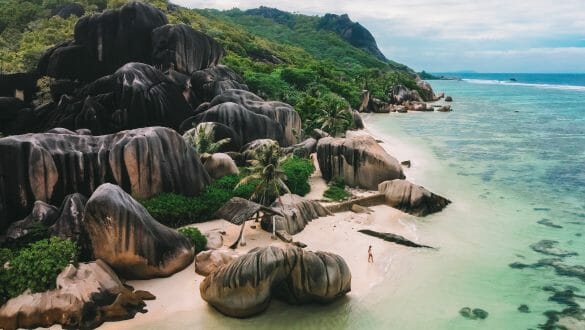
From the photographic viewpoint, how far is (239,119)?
35.7 m

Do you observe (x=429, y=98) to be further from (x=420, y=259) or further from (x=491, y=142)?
(x=420, y=259)

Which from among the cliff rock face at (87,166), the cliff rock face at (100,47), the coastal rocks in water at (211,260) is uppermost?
the cliff rock face at (100,47)

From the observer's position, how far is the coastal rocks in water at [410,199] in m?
28.0

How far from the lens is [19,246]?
747 inches

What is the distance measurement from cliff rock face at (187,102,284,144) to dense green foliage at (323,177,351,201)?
803 centimetres

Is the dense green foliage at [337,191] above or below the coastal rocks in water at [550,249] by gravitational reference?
above

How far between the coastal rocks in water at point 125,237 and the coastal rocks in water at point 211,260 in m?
1.06

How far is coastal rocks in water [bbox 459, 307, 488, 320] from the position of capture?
685 inches

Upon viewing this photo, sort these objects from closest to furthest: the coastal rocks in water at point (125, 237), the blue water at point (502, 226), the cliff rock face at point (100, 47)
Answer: the coastal rocks in water at point (125, 237) < the blue water at point (502, 226) < the cliff rock face at point (100, 47)

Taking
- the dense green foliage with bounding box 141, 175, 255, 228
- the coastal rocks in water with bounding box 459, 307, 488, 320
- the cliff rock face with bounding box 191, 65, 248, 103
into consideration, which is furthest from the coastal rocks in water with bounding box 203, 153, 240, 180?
the coastal rocks in water with bounding box 459, 307, 488, 320

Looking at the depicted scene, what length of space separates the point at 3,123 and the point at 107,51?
10.3m

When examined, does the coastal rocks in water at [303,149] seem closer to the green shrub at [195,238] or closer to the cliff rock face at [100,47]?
the green shrub at [195,238]

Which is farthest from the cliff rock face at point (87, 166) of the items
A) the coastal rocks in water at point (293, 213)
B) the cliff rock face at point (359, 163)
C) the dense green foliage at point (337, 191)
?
the cliff rock face at point (359, 163)

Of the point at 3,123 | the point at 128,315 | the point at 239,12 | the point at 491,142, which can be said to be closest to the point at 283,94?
the point at 491,142
